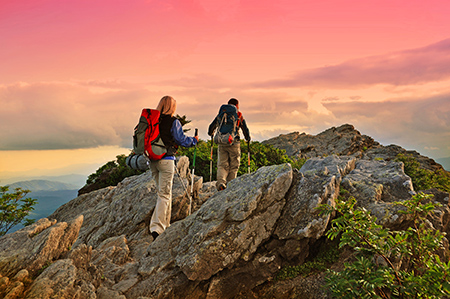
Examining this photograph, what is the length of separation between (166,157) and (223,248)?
392cm

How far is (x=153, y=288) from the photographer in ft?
27.8

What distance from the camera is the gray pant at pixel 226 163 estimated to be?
13.8 m

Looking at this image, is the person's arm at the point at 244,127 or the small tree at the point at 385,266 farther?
the person's arm at the point at 244,127

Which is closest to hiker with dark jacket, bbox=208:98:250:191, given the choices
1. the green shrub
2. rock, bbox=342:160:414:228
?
rock, bbox=342:160:414:228

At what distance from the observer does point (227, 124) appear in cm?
1344

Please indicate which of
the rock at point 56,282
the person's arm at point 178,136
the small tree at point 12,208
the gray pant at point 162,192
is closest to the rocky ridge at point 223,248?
the rock at point 56,282

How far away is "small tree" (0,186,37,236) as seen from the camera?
70.1 feet

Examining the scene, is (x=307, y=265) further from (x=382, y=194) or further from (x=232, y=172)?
(x=232, y=172)

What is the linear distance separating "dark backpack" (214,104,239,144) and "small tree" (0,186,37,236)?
15615mm

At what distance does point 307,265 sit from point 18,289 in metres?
6.92

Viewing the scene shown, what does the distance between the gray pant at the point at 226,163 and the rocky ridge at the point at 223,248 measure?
10.7 ft

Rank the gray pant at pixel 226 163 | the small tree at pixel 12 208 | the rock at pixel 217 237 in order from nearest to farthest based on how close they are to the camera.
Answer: the rock at pixel 217 237, the gray pant at pixel 226 163, the small tree at pixel 12 208

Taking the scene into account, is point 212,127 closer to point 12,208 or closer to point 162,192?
point 162,192

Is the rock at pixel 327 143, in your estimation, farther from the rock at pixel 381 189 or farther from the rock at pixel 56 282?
the rock at pixel 56 282
